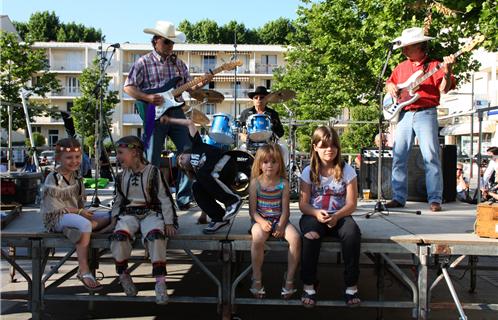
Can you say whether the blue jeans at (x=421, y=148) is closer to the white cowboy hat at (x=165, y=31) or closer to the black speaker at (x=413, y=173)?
the black speaker at (x=413, y=173)

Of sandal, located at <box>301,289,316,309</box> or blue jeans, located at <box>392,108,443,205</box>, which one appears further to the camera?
blue jeans, located at <box>392,108,443,205</box>

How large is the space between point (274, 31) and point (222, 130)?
77.4 m

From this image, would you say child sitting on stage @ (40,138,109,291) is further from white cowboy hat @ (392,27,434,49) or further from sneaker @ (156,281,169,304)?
white cowboy hat @ (392,27,434,49)

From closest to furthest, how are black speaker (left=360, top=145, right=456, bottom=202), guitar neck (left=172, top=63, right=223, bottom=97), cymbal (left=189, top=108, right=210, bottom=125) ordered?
guitar neck (left=172, top=63, right=223, bottom=97) < cymbal (left=189, top=108, right=210, bottom=125) < black speaker (left=360, top=145, right=456, bottom=202)

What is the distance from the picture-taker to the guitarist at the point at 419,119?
239 inches

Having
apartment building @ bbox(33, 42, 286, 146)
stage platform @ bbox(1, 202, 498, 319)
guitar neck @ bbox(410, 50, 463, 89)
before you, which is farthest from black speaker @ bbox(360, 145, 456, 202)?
apartment building @ bbox(33, 42, 286, 146)

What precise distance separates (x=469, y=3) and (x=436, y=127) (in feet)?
15.5

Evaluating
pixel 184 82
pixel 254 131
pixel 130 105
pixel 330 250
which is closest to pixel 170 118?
pixel 184 82

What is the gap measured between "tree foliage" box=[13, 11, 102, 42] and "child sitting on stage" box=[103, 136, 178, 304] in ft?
257

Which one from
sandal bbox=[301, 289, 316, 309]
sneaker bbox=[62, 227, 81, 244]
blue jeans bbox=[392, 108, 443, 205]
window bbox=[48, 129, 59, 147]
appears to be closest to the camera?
sandal bbox=[301, 289, 316, 309]

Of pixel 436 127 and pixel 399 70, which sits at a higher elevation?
pixel 399 70

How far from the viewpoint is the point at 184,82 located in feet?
20.6

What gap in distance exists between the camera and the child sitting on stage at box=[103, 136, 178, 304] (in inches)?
175

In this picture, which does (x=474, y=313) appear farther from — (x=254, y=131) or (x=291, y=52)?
(x=291, y=52)
